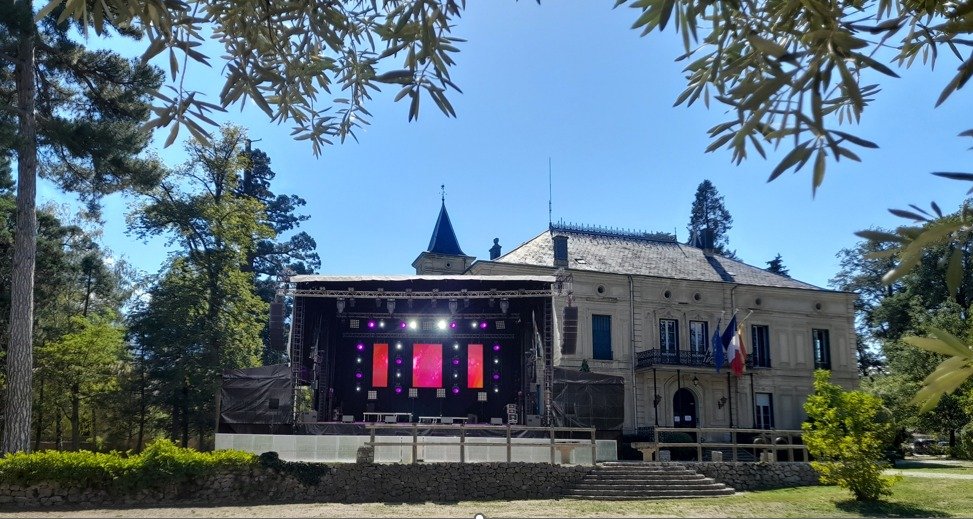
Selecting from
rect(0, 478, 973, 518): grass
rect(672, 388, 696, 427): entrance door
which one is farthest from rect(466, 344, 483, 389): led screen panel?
rect(672, 388, 696, 427): entrance door

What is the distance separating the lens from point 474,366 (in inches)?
840

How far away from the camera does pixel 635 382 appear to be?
26.1 meters

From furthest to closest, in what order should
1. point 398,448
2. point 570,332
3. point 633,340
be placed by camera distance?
point 633,340 → point 570,332 → point 398,448

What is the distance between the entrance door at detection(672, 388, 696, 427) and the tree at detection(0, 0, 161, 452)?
60.6ft

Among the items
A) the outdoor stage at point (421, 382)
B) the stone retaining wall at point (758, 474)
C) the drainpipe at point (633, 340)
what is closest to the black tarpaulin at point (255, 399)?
the outdoor stage at point (421, 382)

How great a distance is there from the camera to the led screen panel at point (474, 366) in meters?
21.2

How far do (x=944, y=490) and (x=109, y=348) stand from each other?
2469cm

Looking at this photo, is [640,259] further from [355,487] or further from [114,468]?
[114,468]

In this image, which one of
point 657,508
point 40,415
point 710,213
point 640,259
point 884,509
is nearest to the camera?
point 884,509

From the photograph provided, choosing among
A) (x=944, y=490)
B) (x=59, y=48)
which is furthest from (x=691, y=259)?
(x=59, y=48)

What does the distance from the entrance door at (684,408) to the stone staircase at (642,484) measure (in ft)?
36.0

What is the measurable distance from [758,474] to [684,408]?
33.3 feet

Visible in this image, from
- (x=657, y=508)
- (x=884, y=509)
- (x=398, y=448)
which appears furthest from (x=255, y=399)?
(x=884, y=509)

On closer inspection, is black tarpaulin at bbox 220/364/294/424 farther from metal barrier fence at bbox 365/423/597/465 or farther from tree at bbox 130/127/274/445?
tree at bbox 130/127/274/445
